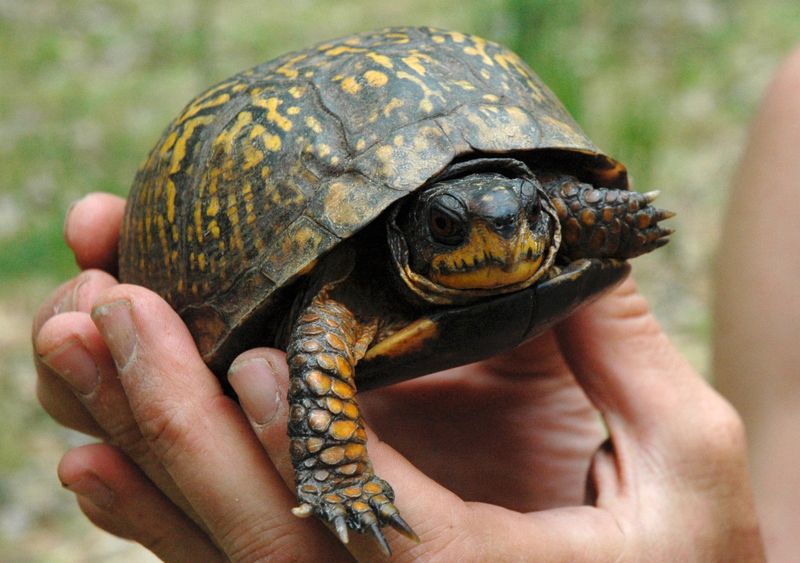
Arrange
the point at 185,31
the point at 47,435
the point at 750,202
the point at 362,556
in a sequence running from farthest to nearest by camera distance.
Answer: the point at 185,31, the point at 47,435, the point at 750,202, the point at 362,556

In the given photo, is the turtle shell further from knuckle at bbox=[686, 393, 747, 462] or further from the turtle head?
knuckle at bbox=[686, 393, 747, 462]

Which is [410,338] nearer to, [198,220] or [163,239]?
[198,220]

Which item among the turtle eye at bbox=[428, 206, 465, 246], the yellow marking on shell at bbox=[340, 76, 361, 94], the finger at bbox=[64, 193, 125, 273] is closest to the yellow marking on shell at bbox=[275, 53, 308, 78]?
the yellow marking on shell at bbox=[340, 76, 361, 94]

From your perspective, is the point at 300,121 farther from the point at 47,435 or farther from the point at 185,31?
the point at 185,31

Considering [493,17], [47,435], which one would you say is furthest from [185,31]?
[47,435]

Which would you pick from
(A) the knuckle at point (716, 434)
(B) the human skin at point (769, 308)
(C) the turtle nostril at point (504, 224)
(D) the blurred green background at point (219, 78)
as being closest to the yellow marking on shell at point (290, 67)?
(C) the turtle nostril at point (504, 224)
